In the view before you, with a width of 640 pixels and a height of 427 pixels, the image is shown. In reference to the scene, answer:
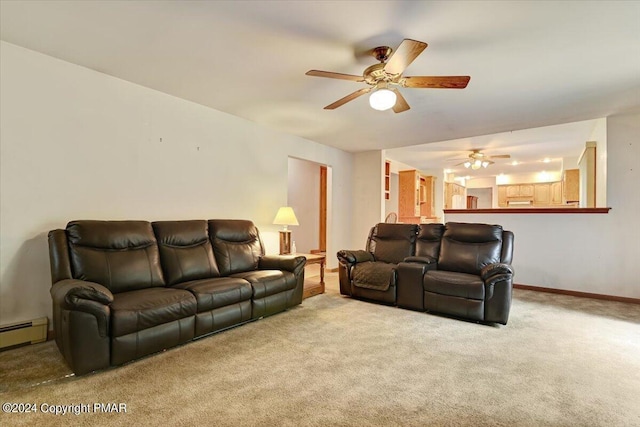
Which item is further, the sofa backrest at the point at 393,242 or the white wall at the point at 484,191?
the white wall at the point at 484,191

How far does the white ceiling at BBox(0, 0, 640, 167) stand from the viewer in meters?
2.10

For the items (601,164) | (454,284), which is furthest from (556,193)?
(454,284)

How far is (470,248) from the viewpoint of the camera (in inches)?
150

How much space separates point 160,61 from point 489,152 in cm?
641

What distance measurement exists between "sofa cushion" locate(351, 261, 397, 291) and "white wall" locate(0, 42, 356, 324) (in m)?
1.77

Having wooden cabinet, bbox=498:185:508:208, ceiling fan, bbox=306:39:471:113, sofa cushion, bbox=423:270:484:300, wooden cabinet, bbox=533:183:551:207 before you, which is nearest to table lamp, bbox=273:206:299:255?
sofa cushion, bbox=423:270:484:300

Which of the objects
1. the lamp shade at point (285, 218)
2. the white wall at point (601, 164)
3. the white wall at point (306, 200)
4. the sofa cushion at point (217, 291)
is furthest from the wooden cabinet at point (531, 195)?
the sofa cushion at point (217, 291)

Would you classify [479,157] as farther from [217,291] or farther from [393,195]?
[217,291]

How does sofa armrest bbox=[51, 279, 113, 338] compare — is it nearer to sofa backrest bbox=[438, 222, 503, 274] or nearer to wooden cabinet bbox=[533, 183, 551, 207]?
sofa backrest bbox=[438, 222, 503, 274]

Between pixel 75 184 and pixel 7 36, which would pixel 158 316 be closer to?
A: pixel 75 184

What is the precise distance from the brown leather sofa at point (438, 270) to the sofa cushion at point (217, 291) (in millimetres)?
1623

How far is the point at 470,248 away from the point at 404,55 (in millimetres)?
2550

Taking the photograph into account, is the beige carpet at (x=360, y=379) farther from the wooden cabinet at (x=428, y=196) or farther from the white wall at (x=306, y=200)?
the wooden cabinet at (x=428, y=196)

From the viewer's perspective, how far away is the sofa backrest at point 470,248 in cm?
368
